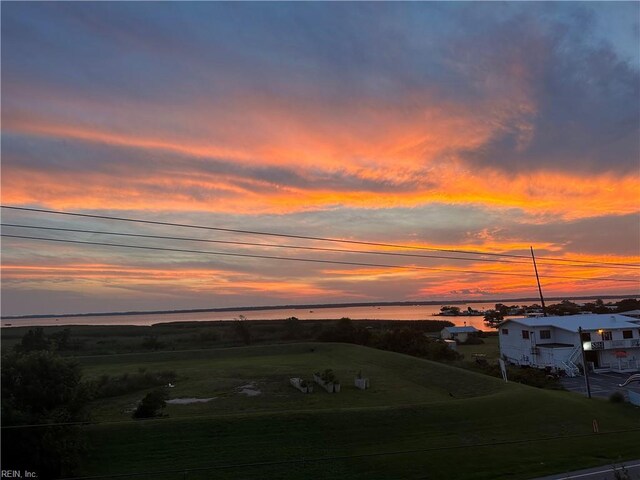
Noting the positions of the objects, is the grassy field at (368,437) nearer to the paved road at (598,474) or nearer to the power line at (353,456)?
the power line at (353,456)

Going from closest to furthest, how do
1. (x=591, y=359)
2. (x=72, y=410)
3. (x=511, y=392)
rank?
1. (x=72, y=410)
2. (x=511, y=392)
3. (x=591, y=359)

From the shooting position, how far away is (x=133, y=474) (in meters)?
18.3

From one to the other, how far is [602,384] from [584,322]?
16289 mm

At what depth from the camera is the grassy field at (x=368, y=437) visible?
65.4 feet

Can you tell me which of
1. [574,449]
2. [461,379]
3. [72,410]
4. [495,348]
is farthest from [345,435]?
[495,348]

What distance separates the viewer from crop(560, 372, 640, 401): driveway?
3572 centimetres

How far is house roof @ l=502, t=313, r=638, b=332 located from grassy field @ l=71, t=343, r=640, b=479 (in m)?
22.0

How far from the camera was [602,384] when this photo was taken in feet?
132

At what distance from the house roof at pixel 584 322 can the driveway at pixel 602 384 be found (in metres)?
6.48

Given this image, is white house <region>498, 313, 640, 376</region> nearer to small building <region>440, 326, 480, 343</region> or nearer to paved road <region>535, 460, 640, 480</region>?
small building <region>440, 326, 480, 343</region>

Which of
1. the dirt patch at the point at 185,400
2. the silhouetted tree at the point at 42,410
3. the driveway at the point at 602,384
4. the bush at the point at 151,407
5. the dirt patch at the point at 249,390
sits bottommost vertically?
the driveway at the point at 602,384

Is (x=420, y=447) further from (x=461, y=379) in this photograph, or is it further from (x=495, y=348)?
(x=495, y=348)

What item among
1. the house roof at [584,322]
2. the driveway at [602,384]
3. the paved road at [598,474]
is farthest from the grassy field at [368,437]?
the house roof at [584,322]

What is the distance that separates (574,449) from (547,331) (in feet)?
114
